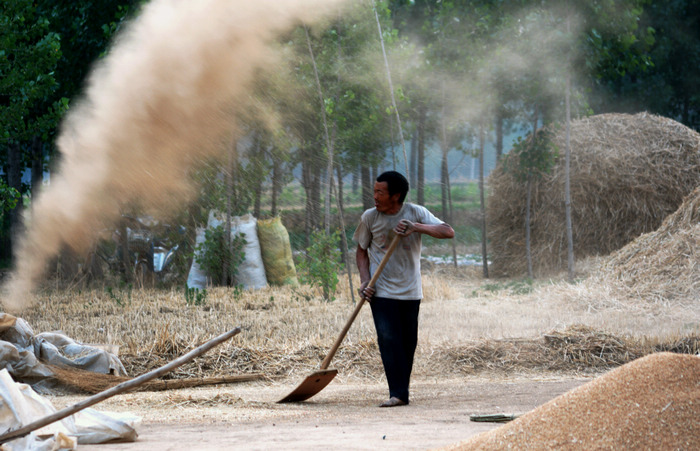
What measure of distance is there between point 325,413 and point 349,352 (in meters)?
1.90

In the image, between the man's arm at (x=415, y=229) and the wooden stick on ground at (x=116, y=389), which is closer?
the wooden stick on ground at (x=116, y=389)

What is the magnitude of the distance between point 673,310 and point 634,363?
16.9 feet

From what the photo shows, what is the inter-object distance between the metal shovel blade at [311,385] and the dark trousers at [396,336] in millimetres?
393

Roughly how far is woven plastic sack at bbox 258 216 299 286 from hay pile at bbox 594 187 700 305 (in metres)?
4.29

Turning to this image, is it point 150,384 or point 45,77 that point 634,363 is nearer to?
point 150,384

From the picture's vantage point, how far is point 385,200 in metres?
4.43

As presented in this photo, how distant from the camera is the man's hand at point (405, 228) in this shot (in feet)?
14.0

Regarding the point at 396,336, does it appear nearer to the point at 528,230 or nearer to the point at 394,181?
the point at 394,181

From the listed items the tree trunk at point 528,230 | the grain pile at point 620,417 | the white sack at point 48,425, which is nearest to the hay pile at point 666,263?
the tree trunk at point 528,230

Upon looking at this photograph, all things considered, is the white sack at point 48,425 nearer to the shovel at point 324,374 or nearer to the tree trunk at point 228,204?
the shovel at point 324,374

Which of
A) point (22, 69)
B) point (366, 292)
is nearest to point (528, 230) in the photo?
point (22, 69)

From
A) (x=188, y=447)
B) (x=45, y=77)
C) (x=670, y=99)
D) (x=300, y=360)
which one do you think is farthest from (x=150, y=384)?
(x=670, y=99)

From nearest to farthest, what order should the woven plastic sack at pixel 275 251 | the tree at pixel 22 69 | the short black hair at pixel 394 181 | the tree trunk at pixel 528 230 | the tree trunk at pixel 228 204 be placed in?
the short black hair at pixel 394 181 → the tree trunk at pixel 228 204 → the tree at pixel 22 69 → the woven plastic sack at pixel 275 251 → the tree trunk at pixel 528 230

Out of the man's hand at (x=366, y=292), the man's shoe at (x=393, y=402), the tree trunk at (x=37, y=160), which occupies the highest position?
the tree trunk at (x=37, y=160)
